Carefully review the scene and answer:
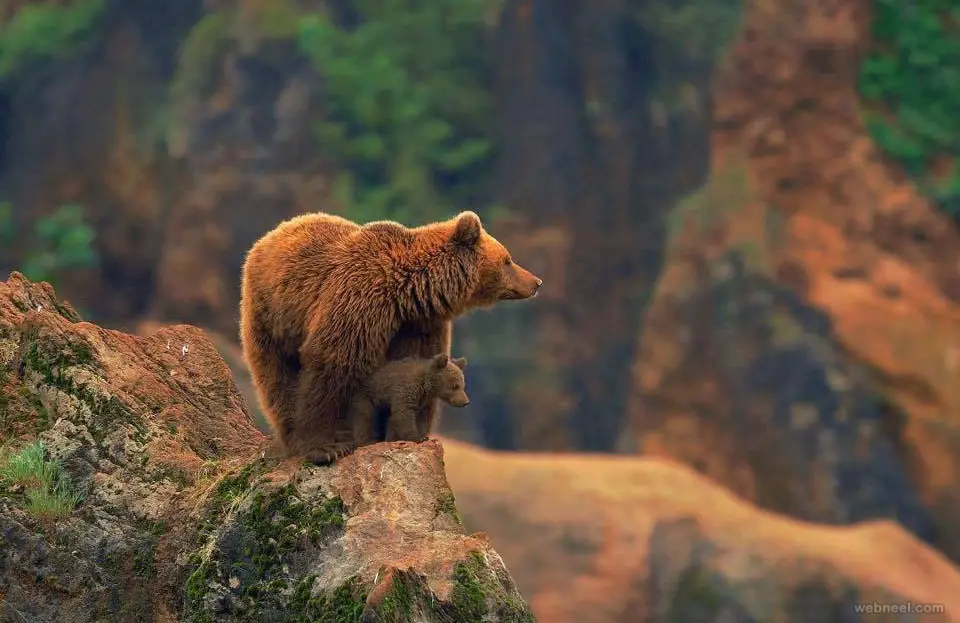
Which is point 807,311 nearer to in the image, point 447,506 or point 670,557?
point 670,557

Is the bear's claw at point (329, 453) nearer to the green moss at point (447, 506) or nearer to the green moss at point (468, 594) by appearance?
the green moss at point (447, 506)

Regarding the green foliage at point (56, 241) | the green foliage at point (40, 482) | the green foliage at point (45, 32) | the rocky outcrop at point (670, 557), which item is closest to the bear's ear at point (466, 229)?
the green foliage at point (40, 482)

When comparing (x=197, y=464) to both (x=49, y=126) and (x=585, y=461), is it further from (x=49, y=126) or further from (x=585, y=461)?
(x=49, y=126)

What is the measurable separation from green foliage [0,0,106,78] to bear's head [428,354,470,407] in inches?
754

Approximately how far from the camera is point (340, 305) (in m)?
6.29

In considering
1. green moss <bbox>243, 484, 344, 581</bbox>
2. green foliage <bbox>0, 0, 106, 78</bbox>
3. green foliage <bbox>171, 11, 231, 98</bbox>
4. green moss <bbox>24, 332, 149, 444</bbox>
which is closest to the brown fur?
green moss <bbox>243, 484, 344, 581</bbox>

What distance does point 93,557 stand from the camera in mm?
6137

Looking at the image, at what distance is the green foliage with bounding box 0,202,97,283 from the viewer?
2294 cm

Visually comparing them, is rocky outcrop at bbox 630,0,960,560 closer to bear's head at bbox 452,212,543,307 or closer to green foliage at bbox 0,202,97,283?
green foliage at bbox 0,202,97,283

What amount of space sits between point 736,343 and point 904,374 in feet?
7.79

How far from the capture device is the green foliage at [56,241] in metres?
22.9

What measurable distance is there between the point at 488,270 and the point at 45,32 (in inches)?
750

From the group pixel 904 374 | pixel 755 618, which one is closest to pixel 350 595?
pixel 755 618

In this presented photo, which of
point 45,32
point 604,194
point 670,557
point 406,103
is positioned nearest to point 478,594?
point 670,557
